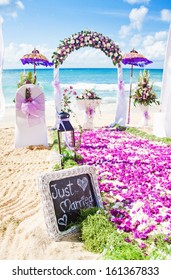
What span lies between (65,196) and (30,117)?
538 centimetres

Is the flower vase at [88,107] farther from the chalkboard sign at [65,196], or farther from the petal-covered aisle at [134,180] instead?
the chalkboard sign at [65,196]

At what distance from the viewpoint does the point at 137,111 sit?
20.0 m

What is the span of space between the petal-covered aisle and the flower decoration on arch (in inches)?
156

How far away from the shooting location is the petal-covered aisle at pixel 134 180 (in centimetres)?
420

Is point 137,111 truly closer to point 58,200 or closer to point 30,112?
point 30,112

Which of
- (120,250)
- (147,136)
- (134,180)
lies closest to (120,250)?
(120,250)

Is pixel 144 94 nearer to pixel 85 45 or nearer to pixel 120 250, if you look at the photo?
pixel 85 45

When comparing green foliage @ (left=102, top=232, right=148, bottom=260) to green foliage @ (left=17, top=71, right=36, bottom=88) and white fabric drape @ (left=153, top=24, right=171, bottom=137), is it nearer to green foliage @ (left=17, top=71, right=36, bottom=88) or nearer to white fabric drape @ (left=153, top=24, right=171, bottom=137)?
white fabric drape @ (left=153, top=24, right=171, bottom=137)

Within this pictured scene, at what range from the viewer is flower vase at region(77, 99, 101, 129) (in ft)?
40.8

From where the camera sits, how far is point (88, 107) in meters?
12.5

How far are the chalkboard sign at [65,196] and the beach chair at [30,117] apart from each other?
16.2 feet

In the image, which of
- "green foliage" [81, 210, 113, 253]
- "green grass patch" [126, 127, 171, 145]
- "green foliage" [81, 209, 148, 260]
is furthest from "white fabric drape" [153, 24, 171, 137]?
"green foliage" [81, 210, 113, 253]

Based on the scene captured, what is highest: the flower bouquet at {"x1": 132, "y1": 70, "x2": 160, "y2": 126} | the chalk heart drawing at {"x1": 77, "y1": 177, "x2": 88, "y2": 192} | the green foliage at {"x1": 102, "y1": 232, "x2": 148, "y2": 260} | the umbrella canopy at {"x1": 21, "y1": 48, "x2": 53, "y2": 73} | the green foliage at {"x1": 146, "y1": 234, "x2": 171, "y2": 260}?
the umbrella canopy at {"x1": 21, "y1": 48, "x2": 53, "y2": 73}

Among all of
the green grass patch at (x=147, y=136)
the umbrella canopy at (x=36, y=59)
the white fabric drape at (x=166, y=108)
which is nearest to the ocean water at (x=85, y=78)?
the umbrella canopy at (x=36, y=59)
